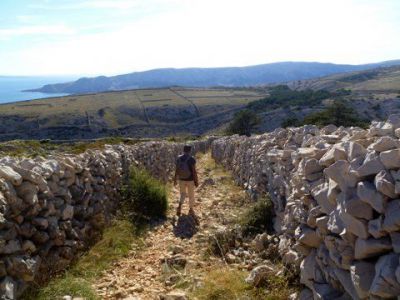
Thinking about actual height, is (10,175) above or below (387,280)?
above

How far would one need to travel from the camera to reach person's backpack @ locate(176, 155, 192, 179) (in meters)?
11.2

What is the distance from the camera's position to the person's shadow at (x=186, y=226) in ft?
30.5

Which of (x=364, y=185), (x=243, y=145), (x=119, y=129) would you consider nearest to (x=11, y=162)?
(x=364, y=185)

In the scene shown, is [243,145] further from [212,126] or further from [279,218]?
[212,126]

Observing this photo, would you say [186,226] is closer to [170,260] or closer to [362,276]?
[170,260]

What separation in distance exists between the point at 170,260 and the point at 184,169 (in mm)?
4062

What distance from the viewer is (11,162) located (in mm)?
6617

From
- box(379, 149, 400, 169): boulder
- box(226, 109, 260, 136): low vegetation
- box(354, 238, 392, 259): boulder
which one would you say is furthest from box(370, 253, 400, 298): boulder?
box(226, 109, 260, 136): low vegetation

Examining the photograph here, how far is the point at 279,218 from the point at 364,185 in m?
3.72

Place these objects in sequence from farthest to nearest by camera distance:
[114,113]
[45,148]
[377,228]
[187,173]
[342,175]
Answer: [114,113] < [45,148] < [187,173] < [342,175] < [377,228]

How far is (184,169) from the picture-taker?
11195 millimetres

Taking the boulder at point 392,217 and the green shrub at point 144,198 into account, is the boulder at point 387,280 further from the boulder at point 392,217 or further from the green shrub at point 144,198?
the green shrub at point 144,198

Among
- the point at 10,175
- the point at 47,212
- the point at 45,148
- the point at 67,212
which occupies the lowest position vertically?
the point at 45,148

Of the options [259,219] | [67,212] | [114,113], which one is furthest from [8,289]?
[114,113]
